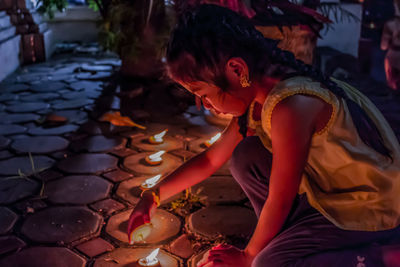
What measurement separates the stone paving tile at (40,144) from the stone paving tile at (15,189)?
21.4 inches

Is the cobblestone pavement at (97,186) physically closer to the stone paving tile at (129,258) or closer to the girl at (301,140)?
the stone paving tile at (129,258)

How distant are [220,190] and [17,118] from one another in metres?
2.57

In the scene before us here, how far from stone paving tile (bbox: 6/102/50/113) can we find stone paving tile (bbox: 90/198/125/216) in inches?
95.6

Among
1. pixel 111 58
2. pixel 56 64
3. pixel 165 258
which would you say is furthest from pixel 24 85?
pixel 165 258

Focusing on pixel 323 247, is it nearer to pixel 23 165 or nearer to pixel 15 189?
pixel 15 189

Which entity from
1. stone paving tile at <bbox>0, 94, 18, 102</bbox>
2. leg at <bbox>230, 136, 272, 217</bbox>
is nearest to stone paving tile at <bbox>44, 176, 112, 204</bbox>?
leg at <bbox>230, 136, 272, 217</bbox>

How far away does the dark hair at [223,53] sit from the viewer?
1.36m

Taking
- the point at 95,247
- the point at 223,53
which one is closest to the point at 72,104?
the point at 95,247

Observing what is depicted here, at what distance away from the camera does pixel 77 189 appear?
2.67 m

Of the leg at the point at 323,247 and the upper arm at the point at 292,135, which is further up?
the upper arm at the point at 292,135

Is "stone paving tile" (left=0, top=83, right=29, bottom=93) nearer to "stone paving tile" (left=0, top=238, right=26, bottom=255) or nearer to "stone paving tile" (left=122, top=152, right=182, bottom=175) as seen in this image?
"stone paving tile" (left=122, top=152, right=182, bottom=175)

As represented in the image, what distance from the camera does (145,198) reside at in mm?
1816

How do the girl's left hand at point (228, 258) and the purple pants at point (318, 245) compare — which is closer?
the purple pants at point (318, 245)

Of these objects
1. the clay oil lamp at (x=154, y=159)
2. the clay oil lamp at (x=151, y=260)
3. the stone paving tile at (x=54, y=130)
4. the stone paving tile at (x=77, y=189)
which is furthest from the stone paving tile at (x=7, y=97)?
the clay oil lamp at (x=151, y=260)
